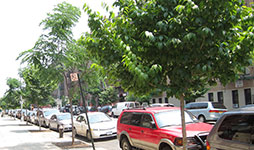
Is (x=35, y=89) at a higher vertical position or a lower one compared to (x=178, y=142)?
higher

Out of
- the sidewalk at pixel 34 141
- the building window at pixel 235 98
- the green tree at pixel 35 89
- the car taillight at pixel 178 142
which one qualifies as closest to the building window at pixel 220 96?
the building window at pixel 235 98

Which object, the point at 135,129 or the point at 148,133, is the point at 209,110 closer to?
the point at 135,129

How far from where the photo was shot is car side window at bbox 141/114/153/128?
857 cm

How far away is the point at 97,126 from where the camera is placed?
14680mm

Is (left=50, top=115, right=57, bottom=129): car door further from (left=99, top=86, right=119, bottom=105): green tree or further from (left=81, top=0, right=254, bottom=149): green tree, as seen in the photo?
(left=99, top=86, right=119, bottom=105): green tree

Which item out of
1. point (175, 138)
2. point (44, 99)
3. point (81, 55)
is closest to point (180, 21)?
point (175, 138)

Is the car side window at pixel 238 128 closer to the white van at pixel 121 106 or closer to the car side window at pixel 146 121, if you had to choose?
the car side window at pixel 146 121

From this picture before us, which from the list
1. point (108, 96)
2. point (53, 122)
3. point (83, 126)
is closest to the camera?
point (83, 126)

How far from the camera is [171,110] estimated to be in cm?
904

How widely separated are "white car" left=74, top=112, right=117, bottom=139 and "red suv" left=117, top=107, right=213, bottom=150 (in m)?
4.40

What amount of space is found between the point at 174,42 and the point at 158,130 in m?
3.95

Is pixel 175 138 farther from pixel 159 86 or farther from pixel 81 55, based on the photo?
pixel 81 55

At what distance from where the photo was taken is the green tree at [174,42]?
4746 millimetres

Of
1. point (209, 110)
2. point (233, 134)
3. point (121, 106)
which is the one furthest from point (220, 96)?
point (233, 134)
